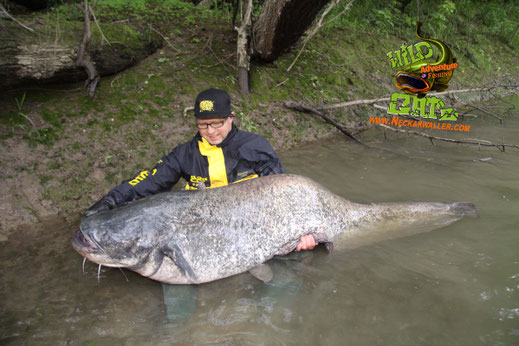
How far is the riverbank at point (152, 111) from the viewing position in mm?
3814

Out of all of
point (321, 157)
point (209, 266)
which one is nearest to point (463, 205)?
point (321, 157)

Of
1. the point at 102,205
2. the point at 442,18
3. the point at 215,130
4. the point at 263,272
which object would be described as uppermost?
the point at 442,18

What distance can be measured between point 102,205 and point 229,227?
108cm

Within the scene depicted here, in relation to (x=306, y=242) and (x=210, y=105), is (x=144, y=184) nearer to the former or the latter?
(x=210, y=105)

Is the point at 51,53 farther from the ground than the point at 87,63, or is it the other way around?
the point at 51,53

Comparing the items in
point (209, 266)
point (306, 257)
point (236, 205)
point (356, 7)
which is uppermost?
point (356, 7)

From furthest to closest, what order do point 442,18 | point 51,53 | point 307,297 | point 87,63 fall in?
point 442,18
point 87,63
point 51,53
point 307,297

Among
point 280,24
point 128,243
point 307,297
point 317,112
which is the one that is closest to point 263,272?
point 307,297

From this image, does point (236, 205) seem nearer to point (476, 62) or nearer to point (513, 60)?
point (476, 62)

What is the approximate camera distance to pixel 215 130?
3.19 meters

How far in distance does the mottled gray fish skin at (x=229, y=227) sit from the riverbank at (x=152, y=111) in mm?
1612

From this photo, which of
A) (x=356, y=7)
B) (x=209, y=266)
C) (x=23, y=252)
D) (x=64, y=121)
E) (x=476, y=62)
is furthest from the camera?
(x=476, y=62)

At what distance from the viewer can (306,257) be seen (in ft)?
10.3

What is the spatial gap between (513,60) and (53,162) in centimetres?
1709
